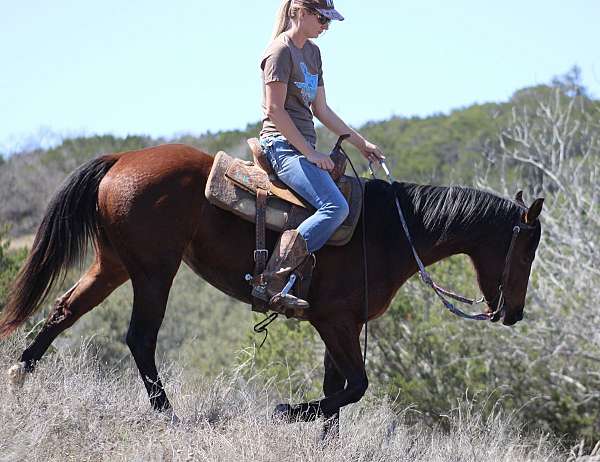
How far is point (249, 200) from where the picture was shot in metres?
5.46

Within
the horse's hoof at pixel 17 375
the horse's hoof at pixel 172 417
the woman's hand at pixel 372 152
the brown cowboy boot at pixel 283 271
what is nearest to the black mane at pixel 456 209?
the woman's hand at pixel 372 152

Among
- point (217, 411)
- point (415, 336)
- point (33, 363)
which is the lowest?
point (415, 336)

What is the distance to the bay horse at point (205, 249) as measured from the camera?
5.48 m

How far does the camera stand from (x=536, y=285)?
13.4m

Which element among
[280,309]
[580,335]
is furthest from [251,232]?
[580,335]

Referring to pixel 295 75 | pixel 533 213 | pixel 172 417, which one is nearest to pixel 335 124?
pixel 295 75

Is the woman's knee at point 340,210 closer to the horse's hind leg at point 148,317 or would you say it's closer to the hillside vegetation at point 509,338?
the horse's hind leg at point 148,317

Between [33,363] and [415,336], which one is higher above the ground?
[33,363]

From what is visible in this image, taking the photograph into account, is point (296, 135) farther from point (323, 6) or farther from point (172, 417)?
point (172, 417)

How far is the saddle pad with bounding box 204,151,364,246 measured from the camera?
5438mm

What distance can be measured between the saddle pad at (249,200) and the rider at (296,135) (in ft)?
0.36

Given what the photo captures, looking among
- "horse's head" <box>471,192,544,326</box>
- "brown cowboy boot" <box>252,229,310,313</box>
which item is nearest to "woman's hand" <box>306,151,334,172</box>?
"brown cowboy boot" <box>252,229,310,313</box>

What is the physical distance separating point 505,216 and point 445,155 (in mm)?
33319

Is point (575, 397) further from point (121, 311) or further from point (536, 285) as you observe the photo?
point (121, 311)
